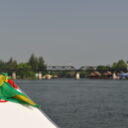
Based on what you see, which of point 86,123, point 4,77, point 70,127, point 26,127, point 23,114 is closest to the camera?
point 26,127

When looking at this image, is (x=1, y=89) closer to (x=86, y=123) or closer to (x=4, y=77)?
(x=4, y=77)

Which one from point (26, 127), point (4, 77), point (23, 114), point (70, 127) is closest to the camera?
point (26, 127)

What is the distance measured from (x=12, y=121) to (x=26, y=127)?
252 mm

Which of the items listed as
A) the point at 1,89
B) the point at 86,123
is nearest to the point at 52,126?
the point at 1,89

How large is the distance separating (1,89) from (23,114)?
20.2 inches

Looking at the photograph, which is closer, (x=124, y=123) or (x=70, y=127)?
(x=70, y=127)

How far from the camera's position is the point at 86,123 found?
86.8 ft

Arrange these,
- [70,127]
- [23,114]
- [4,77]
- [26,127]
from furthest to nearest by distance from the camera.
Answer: [70,127] < [4,77] < [23,114] < [26,127]

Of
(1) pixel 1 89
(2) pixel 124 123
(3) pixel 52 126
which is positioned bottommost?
(2) pixel 124 123

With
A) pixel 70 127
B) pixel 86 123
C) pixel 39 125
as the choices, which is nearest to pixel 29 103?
pixel 39 125

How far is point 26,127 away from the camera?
5.53m

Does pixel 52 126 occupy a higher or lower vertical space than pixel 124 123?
higher

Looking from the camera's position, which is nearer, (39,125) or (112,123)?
(39,125)

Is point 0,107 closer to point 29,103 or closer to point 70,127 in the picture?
point 29,103
